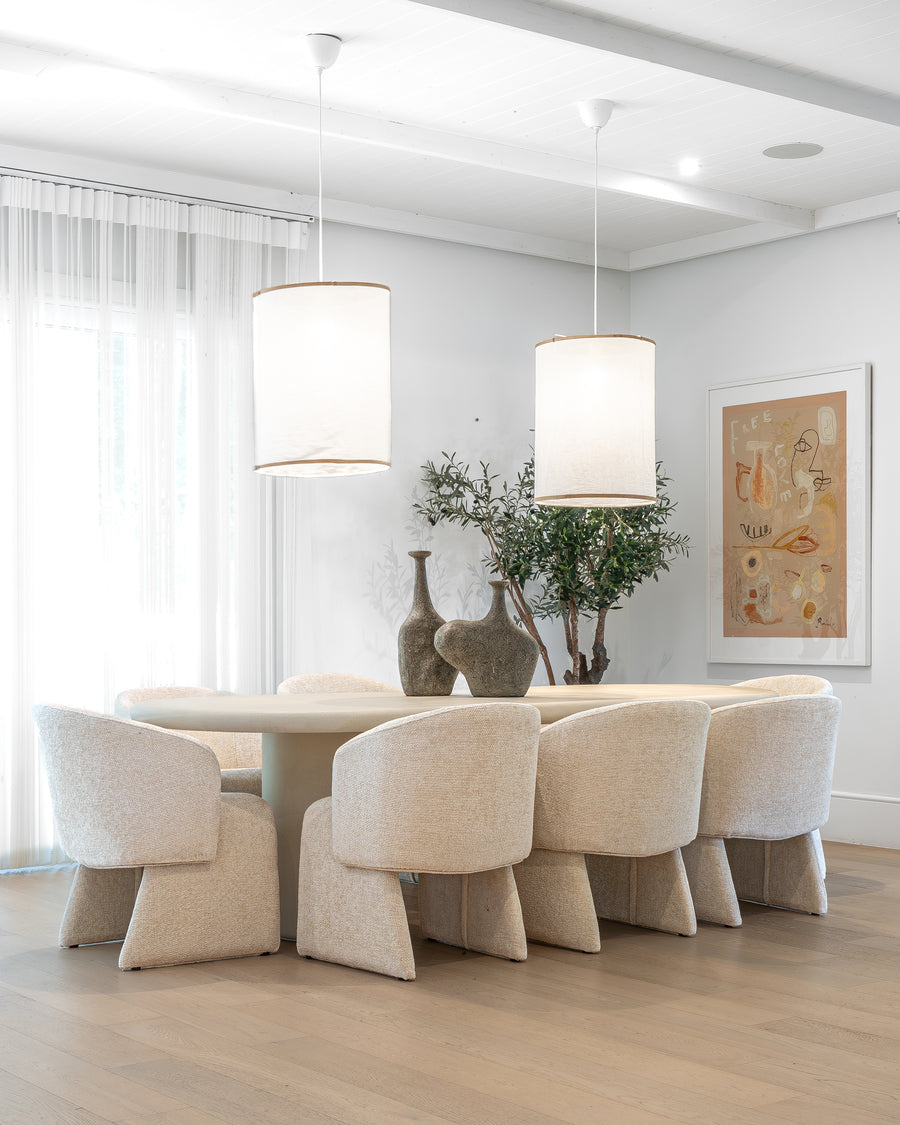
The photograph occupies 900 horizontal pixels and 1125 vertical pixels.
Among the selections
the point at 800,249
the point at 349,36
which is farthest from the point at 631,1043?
the point at 800,249

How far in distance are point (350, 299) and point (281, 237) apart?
2.21m

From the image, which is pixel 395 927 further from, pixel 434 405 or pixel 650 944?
pixel 434 405

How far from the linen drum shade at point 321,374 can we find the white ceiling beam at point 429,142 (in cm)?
107

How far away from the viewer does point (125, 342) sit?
5.60m

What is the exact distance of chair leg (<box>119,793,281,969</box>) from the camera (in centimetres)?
365

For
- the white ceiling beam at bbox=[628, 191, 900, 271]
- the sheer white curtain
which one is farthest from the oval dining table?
the white ceiling beam at bbox=[628, 191, 900, 271]

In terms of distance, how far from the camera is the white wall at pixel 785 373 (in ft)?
19.8

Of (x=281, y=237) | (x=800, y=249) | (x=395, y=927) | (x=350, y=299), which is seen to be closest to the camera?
(x=395, y=927)

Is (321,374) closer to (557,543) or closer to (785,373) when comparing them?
(557,543)

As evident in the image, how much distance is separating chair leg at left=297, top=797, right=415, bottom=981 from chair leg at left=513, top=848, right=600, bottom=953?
0.48m

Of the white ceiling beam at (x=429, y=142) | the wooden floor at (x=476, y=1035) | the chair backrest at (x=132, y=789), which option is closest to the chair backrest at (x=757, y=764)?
the wooden floor at (x=476, y=1035)

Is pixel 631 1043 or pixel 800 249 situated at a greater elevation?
pixel 800 249

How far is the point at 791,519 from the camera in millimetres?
6379

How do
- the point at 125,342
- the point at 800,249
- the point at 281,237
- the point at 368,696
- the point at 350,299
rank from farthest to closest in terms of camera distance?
1. the point at 800,249
2. the point at 281,237
3. the point at 125,342
4. the point at 368,696
5. the point at 350,299
